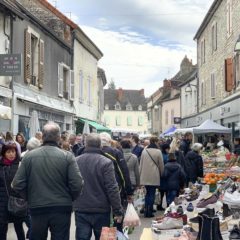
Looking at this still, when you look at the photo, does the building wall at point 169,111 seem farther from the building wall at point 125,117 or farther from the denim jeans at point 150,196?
the denim jeans at point 150,196

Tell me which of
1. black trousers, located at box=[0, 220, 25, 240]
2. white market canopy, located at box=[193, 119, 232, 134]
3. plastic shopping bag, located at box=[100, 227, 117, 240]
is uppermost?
white market canopy, located at box=[193, 119, 232, 134]

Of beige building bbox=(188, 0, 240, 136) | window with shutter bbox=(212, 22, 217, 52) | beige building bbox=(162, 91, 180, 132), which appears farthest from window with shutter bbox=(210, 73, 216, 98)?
beige building bbox=(162, 91, 180, 132)

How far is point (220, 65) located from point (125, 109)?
73.6m

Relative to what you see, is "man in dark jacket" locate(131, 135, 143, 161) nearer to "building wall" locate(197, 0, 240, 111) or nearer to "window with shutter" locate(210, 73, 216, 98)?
"building wall" locate(197, 0, 240, 111)

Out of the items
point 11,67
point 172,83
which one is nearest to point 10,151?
point 11,67

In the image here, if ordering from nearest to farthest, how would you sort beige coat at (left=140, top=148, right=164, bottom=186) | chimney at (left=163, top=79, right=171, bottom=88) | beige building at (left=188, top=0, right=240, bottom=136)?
beige coat at (left=140, top=148, right=164, bottom=186) < beige building at (left=188, top=0, right=240, bottom=136) < chimney at (left=163, top=79, right=171, bottom=88)

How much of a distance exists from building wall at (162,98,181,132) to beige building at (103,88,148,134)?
29.6 meters

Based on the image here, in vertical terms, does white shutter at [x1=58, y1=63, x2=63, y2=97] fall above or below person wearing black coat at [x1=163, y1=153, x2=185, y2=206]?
above

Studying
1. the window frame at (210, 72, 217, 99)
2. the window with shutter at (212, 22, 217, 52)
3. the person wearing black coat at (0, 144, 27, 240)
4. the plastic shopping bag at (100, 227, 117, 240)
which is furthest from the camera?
Result: the window frame at (210, 72, 217, 99)

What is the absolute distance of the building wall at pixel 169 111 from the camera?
→ 56.2 metres

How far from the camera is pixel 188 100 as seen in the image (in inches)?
1673

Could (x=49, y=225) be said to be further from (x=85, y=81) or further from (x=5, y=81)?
(x=85, y=81)

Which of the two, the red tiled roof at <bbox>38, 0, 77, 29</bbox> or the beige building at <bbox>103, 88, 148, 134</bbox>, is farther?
the beige building at <bbox>103, 88, 148, 134</bbox>

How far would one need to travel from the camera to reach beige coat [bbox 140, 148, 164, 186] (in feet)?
38.9
